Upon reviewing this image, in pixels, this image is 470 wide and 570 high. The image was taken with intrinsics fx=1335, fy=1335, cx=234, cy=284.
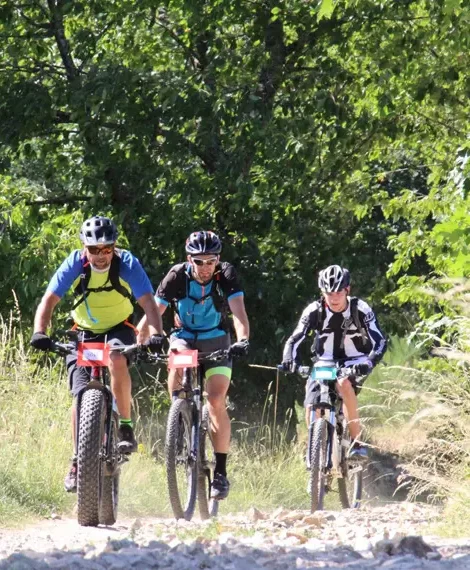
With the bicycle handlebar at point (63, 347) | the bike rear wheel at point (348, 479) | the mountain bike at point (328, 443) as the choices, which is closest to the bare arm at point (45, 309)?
the bicycle handlebar at point (63, 347)

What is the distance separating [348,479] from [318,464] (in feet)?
2.54

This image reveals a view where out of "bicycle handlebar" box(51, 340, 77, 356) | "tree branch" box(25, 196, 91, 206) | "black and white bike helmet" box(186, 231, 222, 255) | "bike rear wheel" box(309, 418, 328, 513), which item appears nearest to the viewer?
"bicycle handlebar" box(51, 340, 77, 356)

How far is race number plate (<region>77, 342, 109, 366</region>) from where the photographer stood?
8.28 metres

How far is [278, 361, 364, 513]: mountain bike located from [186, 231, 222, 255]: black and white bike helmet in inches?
68.4

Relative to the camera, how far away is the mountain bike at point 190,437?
9.05 meters

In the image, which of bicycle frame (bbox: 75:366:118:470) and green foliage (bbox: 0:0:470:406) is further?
green foliage (bbox: 0:0:470:406)

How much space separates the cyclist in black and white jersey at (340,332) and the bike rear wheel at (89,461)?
2.81m

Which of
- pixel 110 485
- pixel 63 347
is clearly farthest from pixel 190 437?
pixel 63 347

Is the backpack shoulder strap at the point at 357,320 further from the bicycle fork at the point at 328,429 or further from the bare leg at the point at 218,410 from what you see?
the bare leg at the point at 218,410

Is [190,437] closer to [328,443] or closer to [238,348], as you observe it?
[238,348]

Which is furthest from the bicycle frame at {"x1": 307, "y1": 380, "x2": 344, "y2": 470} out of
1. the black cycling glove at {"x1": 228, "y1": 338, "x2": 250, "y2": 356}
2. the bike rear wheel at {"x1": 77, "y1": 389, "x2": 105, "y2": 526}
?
the bike rear wheel at {"x1": 77, "y1": 389, "x2": 105, "y2": 526}

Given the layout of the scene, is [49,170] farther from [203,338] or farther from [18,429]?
[203,338]

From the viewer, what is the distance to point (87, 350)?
830cm

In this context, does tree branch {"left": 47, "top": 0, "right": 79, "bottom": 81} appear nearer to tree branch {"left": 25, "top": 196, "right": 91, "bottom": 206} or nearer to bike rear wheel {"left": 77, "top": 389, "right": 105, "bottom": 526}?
tree branch {"left": 25, "top": 196, "right": 91, "bottom": 206}
